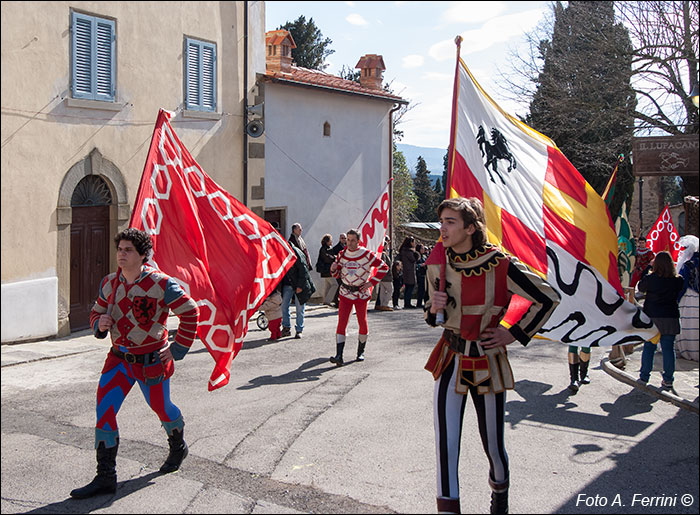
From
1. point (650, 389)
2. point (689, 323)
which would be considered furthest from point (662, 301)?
point (689, 323)

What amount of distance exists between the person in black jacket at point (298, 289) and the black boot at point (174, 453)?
626cm

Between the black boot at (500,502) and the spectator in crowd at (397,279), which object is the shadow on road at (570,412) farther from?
the spectator in crowd at (397,279)

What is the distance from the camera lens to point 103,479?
15.5 ft

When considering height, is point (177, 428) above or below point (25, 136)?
below

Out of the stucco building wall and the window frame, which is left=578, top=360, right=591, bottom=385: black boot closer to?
the stucco building wall

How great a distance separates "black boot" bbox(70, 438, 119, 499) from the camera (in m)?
4.64

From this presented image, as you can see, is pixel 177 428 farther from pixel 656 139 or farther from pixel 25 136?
pixel 25 136

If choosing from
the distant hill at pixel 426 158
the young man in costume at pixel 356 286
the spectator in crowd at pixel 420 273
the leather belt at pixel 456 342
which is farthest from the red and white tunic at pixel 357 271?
the distant hill at pixel 426 158

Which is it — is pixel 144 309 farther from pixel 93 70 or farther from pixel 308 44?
pixel 308 44

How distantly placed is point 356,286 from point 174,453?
4.62 m

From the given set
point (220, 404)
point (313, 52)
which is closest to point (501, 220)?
point (220, 404)

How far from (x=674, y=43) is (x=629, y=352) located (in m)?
12.5

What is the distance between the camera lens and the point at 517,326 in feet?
14.1

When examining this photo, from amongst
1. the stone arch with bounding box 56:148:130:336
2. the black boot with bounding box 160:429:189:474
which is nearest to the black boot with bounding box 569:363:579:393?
the black boot with bounding box 160:429:189:474
